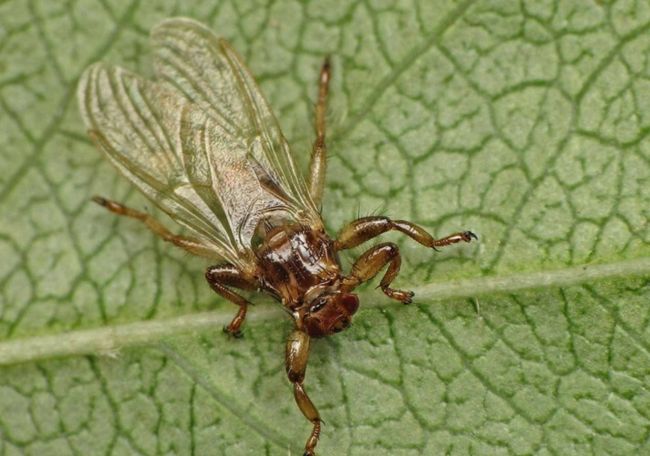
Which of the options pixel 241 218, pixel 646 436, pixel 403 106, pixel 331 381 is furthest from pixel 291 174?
pixel 646 436

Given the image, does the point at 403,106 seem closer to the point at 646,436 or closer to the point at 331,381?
the point at 331,381

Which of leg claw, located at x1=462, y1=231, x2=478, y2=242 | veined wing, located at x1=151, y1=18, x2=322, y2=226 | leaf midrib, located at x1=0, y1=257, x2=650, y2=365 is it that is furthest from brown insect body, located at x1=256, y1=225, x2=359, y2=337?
leg claw, located at x1=462, y1=231, x2=478, y2=242

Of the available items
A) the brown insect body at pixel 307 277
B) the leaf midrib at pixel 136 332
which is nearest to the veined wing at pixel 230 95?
the brown insect body at pixel 307 277

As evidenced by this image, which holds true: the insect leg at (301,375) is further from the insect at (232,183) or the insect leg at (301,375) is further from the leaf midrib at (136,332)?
the leaf midrib at (136,332)

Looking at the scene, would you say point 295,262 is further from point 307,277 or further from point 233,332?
point 233,332

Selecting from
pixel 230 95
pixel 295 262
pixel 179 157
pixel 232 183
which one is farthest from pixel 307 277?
pixel 230 95
